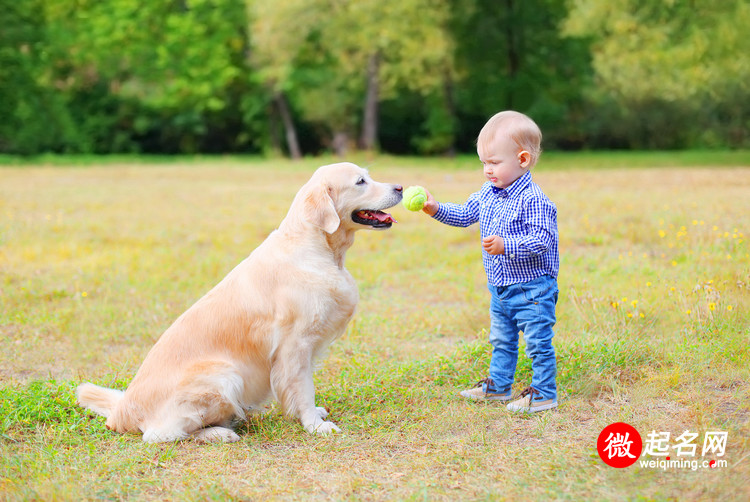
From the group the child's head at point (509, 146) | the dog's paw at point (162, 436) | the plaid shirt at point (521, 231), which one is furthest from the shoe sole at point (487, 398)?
the dog's paw at point (162, 436)

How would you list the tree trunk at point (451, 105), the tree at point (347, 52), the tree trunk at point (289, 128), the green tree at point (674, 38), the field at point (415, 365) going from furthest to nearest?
the tree trunk at point (289, 128) < the tree trunk at point (451, 105) < the tree at point (347, 52) < the green tree at point (674, 38) < the field at point (415, 365)

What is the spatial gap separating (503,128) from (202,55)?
103ft

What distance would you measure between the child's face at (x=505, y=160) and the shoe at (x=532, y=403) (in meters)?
1.25

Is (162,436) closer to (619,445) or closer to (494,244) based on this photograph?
(494,244)

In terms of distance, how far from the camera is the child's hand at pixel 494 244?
374 centimetres

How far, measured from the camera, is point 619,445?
10.7 ft

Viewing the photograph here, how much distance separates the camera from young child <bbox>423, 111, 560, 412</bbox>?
3.86m

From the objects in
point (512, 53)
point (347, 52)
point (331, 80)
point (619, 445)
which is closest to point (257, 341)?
point (619, 445)

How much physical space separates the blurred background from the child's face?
18230 millimetres

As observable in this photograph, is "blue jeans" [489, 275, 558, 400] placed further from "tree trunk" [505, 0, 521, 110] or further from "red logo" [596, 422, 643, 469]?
"tree trunk" [505, 0, 521, 110]

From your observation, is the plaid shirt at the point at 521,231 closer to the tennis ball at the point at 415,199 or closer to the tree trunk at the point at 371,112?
the tennis ball at the point at 415,199

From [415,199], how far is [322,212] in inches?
22.6

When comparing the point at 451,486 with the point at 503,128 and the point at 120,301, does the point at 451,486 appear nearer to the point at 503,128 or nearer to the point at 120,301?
the point at 503,128

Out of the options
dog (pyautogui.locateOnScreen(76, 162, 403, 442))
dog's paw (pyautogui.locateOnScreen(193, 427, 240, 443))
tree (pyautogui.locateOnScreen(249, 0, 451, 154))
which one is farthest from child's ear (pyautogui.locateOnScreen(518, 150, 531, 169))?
tree (pyautogui.locateOnScreen(249, 0, 451, 154))
